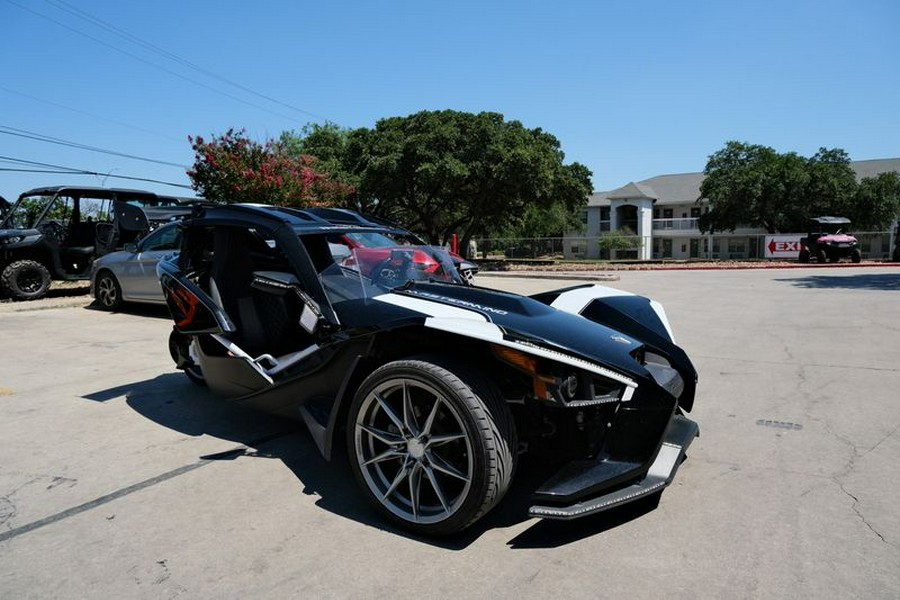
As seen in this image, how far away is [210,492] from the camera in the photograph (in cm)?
327

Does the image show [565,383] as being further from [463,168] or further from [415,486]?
[463,168]

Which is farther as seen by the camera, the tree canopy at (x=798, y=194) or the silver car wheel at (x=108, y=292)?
the tree canopy at (x=798, y=194)

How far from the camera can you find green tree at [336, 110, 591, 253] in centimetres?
2641

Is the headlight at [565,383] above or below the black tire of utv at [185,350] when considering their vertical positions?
above

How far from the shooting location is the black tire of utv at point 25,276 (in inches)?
456

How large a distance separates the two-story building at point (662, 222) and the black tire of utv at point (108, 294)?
45875mm

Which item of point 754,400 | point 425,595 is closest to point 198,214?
point 425,595

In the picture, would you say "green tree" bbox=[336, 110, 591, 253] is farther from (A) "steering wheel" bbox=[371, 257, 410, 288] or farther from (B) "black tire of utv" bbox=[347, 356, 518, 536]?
(B) "black tire of utv" bbox=[347, 356, 518, 536]

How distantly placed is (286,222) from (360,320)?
3.11ft

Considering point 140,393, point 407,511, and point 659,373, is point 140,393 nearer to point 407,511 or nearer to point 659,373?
point 407,511

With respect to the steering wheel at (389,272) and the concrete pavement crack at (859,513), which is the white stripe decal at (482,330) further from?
the concrete pavement crack at (859,513)

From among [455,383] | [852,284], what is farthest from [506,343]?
[852,284]

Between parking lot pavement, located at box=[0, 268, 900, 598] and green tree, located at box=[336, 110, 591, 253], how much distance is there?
21848 mm

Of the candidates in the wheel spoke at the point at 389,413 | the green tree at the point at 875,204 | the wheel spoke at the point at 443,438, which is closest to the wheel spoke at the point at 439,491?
the wheel spoke at the point at 443,438
